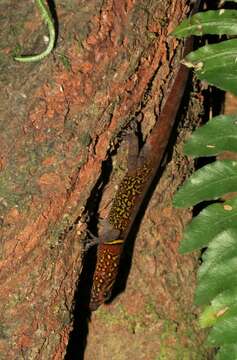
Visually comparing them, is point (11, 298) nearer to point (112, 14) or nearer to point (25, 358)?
point (25, 358)

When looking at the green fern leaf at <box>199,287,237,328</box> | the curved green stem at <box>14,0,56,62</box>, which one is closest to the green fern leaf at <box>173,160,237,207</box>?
the green fern leaf at <box>199,287,237,328</box>

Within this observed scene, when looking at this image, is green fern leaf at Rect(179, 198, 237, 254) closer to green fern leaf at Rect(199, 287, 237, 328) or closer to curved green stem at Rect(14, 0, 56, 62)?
green fern leaf at Rect(199, 287, 237, 328)

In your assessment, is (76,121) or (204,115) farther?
(204,115)

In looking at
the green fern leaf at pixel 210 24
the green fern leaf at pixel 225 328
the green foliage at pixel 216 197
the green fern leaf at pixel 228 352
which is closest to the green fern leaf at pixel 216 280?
the green foliage at pixel 216 197

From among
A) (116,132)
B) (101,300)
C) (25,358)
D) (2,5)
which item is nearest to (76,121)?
(116,132)

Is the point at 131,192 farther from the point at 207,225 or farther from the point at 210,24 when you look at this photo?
the point at 210,24

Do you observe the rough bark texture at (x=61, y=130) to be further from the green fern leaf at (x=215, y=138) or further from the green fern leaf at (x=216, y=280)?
the green fern leaf at (x=216, y=280)
